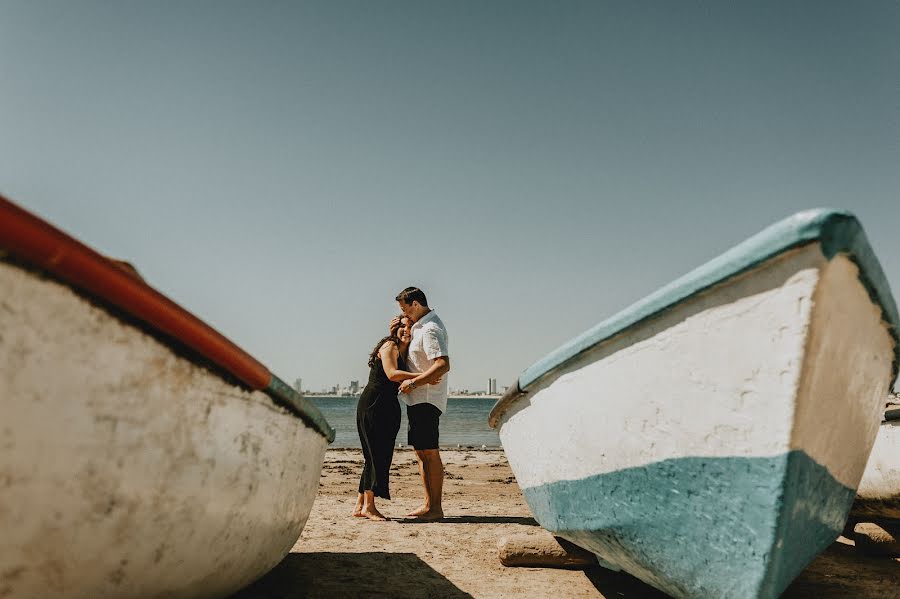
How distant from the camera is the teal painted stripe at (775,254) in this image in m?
1.77

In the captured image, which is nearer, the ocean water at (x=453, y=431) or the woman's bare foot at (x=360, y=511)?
the woman's bare foot at (x=360, y=511)

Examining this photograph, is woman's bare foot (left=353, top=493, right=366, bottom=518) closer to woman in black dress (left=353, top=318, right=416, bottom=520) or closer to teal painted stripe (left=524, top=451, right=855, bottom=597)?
woman in black dress (left=353, top=318, right=416, bottom=520)

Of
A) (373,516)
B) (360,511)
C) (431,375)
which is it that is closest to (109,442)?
(431,375)

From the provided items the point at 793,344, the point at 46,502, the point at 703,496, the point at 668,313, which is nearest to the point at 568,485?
the point at 703,496

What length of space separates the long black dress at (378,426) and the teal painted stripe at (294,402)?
2.24m

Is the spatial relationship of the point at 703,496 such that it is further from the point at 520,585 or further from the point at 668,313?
the point at 520,585

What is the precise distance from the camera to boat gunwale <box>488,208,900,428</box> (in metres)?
1.78

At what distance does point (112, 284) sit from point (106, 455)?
45 cm

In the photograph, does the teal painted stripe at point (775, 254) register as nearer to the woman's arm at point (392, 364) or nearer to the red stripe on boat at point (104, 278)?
the red stripe on boat at point (104, 278)

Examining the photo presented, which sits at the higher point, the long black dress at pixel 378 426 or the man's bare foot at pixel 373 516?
the long black dress at pixel 378 426

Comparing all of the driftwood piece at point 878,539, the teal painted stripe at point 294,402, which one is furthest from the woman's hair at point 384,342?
the driftwood piece at point 878,539

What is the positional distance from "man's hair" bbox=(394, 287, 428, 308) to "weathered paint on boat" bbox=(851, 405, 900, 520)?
349 cm

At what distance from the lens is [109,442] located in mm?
1584

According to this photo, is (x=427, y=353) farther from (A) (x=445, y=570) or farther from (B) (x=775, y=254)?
(B) (x=775, y=254)
